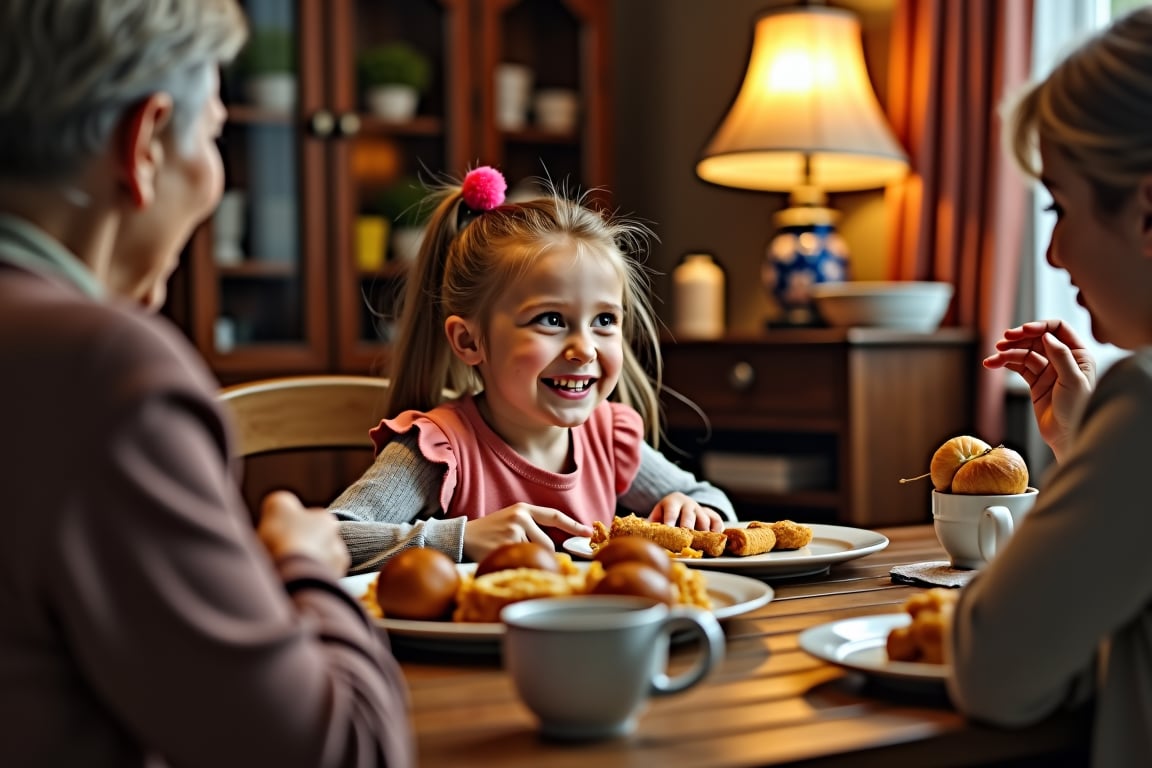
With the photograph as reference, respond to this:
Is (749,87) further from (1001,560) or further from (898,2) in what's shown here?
(1001,560)

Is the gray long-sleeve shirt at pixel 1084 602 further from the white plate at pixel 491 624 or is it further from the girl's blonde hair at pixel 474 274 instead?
the girl's blonde hair at pixel 474 274

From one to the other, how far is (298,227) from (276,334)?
0.30 metres

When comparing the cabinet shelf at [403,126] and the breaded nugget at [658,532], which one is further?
the cabinet shelf at [403,126]

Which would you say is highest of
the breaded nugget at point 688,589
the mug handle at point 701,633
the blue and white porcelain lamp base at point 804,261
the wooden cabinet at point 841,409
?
the blue and white porcelain lamp base at point 804,261

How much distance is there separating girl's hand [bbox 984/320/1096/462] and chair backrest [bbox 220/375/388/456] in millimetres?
928

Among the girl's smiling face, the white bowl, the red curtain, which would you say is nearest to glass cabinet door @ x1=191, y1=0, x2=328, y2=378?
the white bowl

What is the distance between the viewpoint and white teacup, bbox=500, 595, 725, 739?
0.75 metres

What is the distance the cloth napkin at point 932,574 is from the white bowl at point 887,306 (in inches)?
61.4

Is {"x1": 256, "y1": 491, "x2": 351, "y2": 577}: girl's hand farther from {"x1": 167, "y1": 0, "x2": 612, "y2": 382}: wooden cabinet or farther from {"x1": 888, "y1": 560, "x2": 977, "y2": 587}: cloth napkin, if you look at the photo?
{"x1": 167, "y1": 0, "x2": 612, "y2": 382}: wooden cabinet

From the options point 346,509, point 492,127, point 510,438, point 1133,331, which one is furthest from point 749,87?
point 1133,331

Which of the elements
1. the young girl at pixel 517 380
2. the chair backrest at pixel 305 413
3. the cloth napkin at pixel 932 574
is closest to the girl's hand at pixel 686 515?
the young girl at pixel 517 380

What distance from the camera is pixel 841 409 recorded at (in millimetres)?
2820

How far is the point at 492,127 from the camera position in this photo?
362 cm

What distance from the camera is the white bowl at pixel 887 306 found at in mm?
2818
